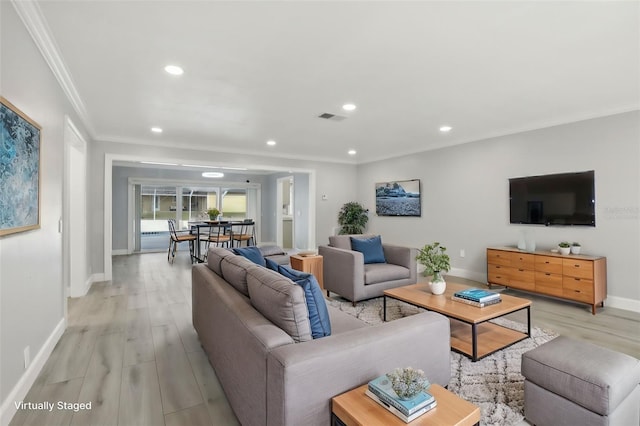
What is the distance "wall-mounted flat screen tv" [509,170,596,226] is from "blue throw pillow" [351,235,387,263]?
2.10m

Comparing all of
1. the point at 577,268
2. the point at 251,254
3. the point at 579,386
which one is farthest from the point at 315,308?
the point at 577,268

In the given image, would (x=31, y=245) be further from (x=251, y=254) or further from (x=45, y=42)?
(x=251, y=254)

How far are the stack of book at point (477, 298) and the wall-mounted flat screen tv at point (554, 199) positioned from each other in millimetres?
2197

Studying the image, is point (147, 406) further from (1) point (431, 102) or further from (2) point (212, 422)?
(1) point (431, 102)

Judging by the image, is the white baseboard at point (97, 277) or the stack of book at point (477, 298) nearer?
the stack of book at point (477, 298)

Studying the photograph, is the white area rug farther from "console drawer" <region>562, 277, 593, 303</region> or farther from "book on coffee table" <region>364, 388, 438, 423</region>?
"console drawer" <region>562, 277, 593, 303</region>

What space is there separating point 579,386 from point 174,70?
3491mm

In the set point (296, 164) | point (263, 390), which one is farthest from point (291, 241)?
point (263, 390)

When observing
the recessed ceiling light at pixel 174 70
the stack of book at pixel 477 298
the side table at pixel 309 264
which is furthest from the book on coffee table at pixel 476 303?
the recessed ceiling light at pixel 174 70

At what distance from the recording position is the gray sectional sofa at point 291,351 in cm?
129

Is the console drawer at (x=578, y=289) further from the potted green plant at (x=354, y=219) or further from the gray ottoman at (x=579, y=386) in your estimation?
the potted green plant at (x=354, y=219)

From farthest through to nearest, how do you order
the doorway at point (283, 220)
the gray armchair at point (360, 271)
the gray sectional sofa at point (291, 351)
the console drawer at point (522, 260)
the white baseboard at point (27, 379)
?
the doorway at point (283, 220) < the console drawer at point (522, 260) < the gray armchair at point (360, 271) < the white baseboard at point (27, 379) < the gray sectional sofa at point (291, 351)

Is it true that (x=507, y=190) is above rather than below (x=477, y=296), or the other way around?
above

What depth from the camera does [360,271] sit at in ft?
12.6
